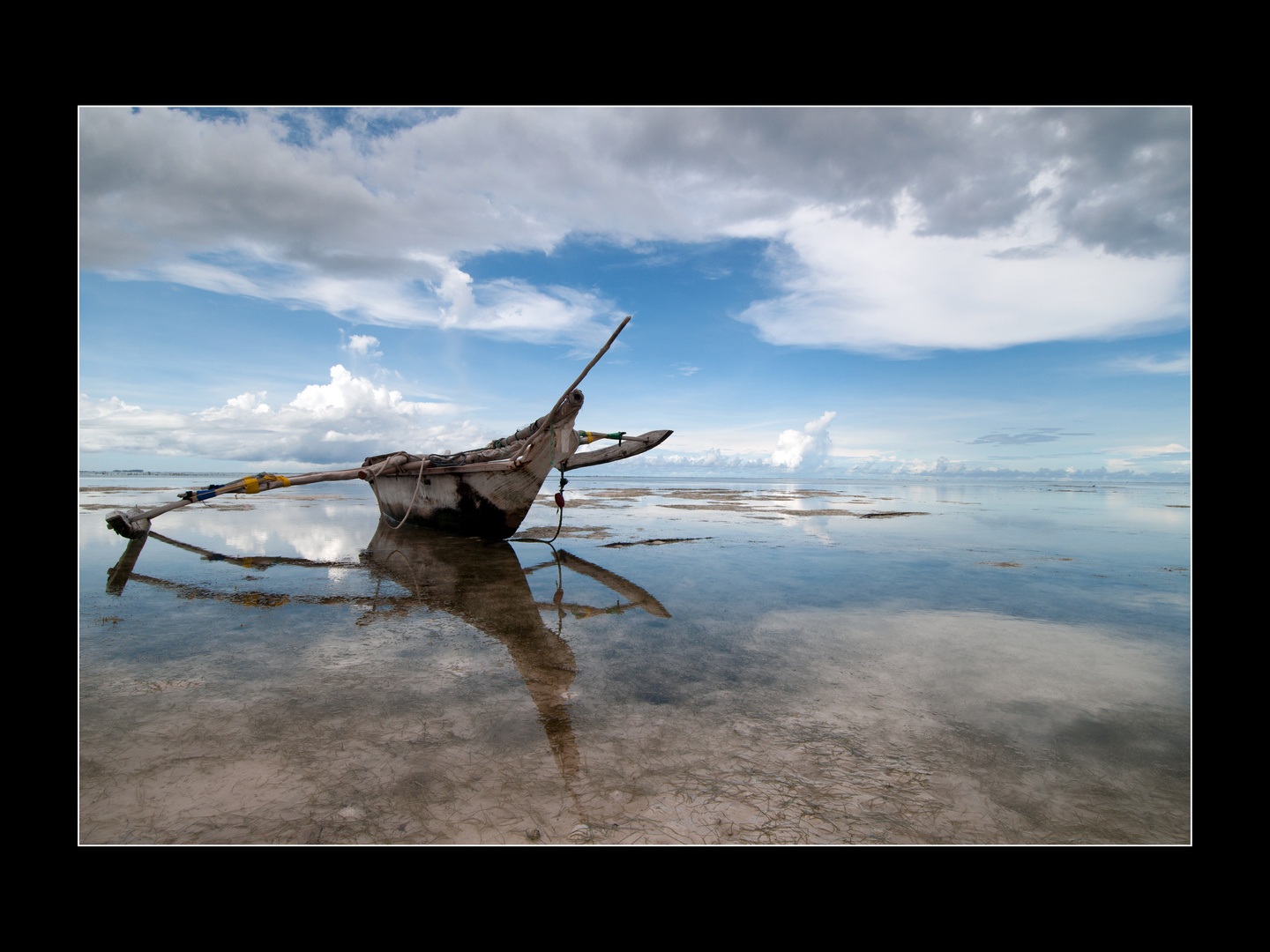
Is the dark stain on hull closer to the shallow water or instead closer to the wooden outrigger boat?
the wooden outrigger boat

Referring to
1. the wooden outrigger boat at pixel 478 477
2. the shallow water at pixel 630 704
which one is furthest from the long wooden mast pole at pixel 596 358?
the shallow water at pixel 630 704

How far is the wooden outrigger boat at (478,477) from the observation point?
1188cm

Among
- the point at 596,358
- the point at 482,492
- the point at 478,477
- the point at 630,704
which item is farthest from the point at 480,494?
the point at 630,704

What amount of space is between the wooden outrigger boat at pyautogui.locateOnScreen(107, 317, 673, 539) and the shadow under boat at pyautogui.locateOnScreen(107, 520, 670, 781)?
735mm

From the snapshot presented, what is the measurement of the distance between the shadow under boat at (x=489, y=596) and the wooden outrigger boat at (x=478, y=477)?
74 cm

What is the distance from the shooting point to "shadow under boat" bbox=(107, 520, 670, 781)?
4.82 metres

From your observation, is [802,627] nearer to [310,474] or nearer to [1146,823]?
[1146,823]

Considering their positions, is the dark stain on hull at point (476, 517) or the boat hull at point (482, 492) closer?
the boat hull at point (482, 492)

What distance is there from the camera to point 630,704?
446 cm

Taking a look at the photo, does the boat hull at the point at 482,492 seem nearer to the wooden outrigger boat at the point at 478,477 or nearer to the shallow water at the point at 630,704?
the wooden outrigger boat at the point at 478,477

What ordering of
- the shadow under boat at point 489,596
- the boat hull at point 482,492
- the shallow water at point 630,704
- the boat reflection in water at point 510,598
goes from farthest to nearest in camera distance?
the boat hull at point 482,492 < the shadow under boat at point 489,596 < the boat reflection in water at point 510,598 < the shallow water at point 630,704

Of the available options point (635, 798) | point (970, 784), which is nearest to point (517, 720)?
point (635, 798)

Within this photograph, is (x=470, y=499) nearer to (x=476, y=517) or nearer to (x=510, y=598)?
(x=476, y=517)

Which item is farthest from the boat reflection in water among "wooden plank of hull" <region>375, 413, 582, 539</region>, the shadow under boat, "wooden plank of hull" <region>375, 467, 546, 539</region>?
"wooden plank of hull" <region>375, 413, 582, 539</region>
